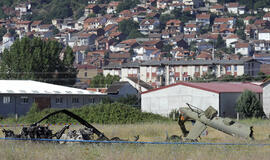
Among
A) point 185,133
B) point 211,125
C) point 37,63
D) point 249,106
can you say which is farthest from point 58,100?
point 211,125

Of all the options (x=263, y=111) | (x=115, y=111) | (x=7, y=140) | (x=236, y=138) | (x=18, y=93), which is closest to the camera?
(x=7, y=140)

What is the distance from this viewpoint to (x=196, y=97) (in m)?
62.0

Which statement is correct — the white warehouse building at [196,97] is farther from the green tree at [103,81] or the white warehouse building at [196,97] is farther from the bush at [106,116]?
the green tree at [103,81]

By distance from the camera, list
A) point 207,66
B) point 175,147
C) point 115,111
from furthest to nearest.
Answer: point 207,66 → point 115,111 → point 175,147

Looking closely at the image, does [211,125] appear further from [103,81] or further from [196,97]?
[103,81]

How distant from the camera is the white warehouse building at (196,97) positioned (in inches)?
2360

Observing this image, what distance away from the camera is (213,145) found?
80.1 ft

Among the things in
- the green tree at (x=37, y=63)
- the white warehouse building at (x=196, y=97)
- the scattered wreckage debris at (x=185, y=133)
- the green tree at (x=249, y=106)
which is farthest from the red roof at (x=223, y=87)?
the green tree at (x=37, y=63)

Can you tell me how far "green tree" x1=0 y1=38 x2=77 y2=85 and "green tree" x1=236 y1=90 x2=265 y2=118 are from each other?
136ft

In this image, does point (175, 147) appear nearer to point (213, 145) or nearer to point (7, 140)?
point (213, 145)

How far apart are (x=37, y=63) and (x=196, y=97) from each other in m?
40.1

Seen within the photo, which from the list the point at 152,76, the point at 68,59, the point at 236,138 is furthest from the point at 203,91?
the point at 152,76

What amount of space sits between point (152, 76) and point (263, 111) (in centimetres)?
8561

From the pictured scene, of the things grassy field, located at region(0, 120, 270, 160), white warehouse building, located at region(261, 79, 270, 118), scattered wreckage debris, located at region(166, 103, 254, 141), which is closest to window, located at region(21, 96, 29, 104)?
white warehouse building, located at region(261, 79, 270, 118)
